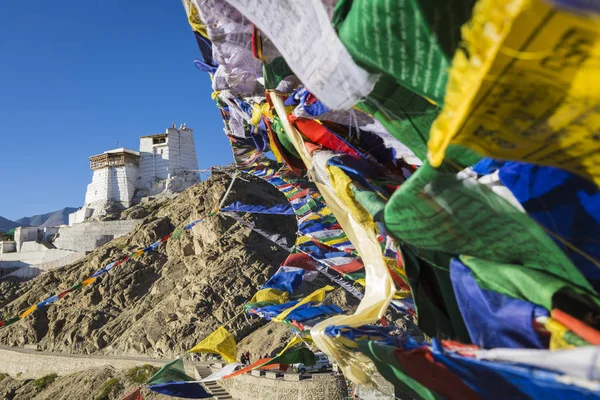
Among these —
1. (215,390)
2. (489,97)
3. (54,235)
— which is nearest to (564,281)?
(489,97)

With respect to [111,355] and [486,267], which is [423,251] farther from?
[111,355]

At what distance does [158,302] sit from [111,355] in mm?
2945

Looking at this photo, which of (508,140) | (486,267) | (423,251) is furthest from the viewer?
(423,251)

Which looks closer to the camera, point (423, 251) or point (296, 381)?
point (423, 251)

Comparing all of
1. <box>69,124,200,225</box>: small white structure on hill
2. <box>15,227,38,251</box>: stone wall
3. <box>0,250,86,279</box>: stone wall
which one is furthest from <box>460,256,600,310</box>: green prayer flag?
<box>69,124,200,225</box>: small white structure on hill

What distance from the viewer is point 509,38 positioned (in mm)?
1408

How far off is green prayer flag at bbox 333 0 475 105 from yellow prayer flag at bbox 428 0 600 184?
0.92 feet

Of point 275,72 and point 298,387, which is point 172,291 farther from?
point 275,72

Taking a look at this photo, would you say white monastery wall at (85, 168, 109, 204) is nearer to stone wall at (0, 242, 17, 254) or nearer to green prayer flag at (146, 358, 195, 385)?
stone wall at (0, 242, 17, 254)

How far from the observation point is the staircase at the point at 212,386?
14273 mm

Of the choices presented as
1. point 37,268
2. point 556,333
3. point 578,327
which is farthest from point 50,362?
point 578,327

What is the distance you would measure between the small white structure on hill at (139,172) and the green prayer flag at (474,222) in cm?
4078

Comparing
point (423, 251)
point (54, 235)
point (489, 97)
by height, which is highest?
point (54, 235)

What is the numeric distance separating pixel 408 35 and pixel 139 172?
44600 millimetres
